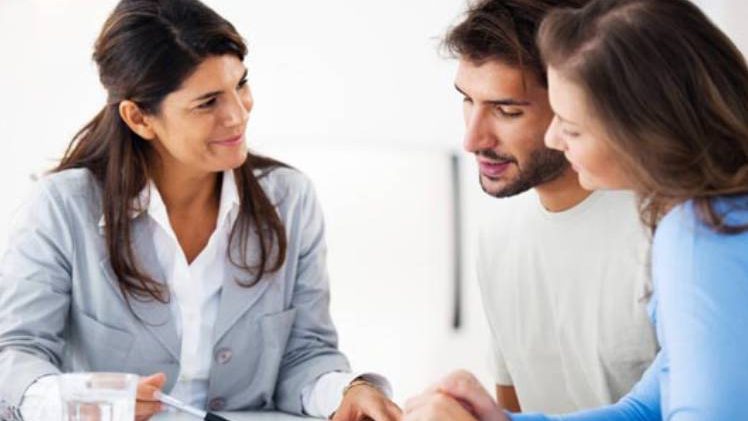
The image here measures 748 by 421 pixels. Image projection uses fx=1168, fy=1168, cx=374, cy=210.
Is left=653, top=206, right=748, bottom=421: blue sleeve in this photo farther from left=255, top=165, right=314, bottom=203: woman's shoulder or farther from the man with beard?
left=255, top=165, right=314, bottom=203: woman's shoulder

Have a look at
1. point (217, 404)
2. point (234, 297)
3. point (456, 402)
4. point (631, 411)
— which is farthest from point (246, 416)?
point (631, 411)

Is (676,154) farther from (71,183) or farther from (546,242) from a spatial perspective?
(71,183)

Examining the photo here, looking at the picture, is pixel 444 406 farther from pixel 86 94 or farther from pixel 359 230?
pixel 86 94

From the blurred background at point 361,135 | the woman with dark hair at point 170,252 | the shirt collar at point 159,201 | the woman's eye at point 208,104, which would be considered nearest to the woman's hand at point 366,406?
the woman with dark hair at point 170,252

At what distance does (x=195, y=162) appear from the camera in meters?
1.90

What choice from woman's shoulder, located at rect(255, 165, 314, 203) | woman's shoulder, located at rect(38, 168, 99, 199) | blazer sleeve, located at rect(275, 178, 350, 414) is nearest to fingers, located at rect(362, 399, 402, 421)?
blazer sleeve, located at rect(275, 178, 350, 414)

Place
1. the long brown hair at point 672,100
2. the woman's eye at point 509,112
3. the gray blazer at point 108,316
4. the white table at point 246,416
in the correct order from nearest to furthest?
1. the long brown hair at point 672,100
2. the white table at point 246,416
3. the woman's eye at point 509,112
4. the gray blazer at point 108,316

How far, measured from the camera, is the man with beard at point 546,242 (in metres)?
1.66

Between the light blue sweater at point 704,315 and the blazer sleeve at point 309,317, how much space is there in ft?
2.91

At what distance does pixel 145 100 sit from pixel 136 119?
5 cm

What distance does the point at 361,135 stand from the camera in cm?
330

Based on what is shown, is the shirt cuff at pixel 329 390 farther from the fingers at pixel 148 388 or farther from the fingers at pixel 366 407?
the fingers at pixel 148 388

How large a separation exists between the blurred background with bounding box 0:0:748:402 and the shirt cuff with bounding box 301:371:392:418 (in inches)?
38.5

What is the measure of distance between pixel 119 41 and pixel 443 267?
1301 millimetres
